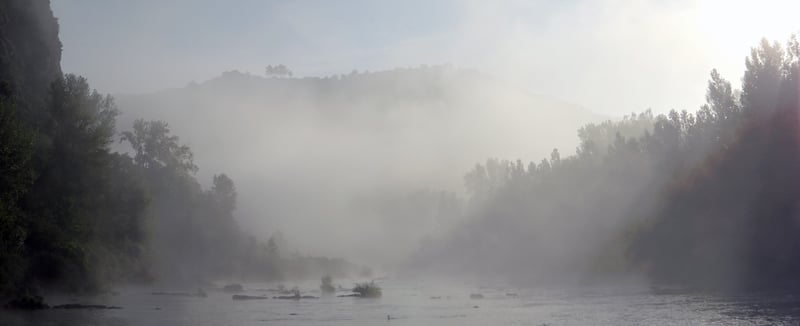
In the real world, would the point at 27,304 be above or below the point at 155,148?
below

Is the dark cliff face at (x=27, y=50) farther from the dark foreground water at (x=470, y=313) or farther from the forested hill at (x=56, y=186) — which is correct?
the dark foreground water at (x=470, y=313)

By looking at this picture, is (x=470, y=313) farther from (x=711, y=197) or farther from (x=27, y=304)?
(x=711, y=197)

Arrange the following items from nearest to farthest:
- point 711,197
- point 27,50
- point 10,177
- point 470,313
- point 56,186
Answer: point 10,177, point 470,313, point 56,186, point 27,50, point 711,197

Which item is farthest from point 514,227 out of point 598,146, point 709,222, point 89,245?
point 89,245

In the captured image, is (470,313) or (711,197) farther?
(711,197)

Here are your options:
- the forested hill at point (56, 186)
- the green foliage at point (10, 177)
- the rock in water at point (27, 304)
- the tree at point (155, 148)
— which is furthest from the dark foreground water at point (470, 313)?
the tree at point (155, 148)

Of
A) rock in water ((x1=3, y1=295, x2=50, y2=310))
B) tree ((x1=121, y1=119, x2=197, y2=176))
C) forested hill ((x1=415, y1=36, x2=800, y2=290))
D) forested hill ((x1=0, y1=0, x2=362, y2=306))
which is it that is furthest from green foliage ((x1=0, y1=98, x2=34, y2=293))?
tree ((x1=121, y1=119, x2=197, y2=176))

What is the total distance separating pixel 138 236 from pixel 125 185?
22.8 ft

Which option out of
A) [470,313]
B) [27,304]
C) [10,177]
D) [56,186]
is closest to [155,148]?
[56,186]

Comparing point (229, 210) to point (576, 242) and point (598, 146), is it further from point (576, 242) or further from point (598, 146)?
point (598, 146)

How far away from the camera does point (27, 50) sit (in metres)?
81.6

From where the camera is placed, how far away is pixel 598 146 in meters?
169

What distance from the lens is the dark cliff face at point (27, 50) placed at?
69312mm

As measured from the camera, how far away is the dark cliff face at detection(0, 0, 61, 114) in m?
69.3
